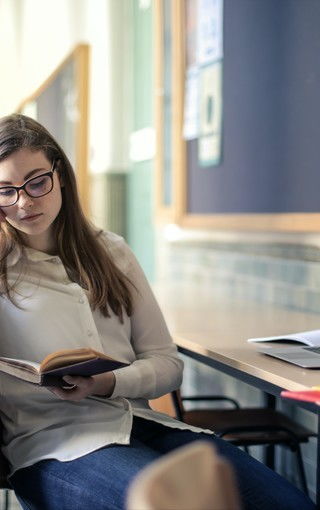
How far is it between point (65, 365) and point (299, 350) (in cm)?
61

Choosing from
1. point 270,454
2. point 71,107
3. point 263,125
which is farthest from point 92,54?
point 270,454

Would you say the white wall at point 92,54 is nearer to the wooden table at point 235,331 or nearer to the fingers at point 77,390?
the wooden table at point 235,331

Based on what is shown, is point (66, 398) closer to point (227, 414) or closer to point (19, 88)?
point (227, 414)

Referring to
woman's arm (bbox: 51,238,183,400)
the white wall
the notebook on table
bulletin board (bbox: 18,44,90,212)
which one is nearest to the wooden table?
the notebook on table

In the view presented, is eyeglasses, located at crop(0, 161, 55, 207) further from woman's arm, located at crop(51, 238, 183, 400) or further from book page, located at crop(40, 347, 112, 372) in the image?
book page, located at crop(40, 347, 112, 372)

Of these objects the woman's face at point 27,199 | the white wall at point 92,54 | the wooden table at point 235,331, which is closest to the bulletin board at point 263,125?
the wooden table at point 235,331

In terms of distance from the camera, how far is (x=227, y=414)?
2730mm

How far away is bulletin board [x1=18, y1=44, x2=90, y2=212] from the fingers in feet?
10.4

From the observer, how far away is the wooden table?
1.73 meters

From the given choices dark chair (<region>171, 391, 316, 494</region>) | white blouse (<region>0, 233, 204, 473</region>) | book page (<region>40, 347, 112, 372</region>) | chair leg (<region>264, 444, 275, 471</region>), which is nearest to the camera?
book page (<region>40, 347, 112, 372</region>)

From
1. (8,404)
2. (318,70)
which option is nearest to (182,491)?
(8,404)

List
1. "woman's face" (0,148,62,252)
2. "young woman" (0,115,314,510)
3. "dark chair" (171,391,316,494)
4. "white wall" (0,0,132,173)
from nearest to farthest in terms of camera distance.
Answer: "young woman" (0,115,314,510) < "woman's face" (0,148,62,252) < "dark chair" (171,391,316,494) < "white wall" (0,0,132,173)

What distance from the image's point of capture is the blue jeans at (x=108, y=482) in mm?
1615

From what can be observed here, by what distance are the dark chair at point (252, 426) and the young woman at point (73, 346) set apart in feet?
1.64
